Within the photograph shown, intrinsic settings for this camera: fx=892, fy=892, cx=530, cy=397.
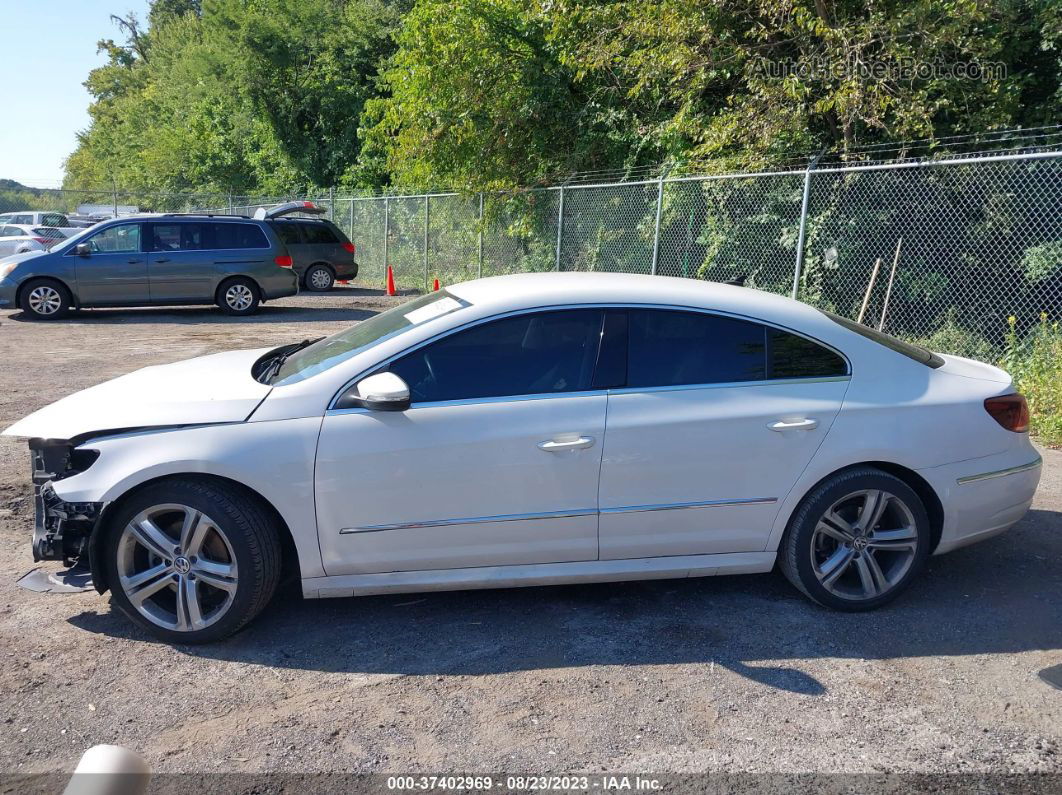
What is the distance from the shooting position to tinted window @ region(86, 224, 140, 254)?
1538 centimetres

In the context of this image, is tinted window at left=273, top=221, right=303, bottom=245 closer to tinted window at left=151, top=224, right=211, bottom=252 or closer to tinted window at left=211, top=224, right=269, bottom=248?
tinted window at left=211, top=224, right=269, bottom=248

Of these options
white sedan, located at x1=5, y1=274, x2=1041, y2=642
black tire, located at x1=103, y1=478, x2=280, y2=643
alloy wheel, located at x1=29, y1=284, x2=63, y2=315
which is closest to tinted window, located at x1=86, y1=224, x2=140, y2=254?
alloy wheel, located at x1=29, y1=284, x2=63, y2=315

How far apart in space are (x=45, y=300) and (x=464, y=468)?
14.2 m

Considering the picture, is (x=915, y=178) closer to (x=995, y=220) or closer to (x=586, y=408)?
(x=995, y=220)

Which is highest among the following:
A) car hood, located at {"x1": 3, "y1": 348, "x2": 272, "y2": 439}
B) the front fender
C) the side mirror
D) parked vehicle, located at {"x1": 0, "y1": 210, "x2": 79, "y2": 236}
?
parked vehicle, located at {"x1": 0, "y1": 210, "x2": 79, "y2": 236}

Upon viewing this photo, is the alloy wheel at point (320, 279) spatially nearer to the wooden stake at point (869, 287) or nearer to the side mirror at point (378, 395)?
→ the wooden stake at point (869, 287)

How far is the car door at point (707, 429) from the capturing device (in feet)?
13.1

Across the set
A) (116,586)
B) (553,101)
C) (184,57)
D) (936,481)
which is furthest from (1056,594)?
(184,57)

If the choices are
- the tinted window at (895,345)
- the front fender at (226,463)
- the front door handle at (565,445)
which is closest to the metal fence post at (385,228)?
the tinted window at (895,345)

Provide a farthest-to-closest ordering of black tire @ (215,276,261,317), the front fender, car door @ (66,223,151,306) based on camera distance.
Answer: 1. black tire @ (215,276,261,317)
2. car door @ (66,223,151,306)
3. the front fender

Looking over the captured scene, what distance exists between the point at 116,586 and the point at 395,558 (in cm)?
120

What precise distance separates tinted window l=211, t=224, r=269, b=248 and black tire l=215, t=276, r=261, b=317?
0.63 m

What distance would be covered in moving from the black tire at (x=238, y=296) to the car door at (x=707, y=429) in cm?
1383

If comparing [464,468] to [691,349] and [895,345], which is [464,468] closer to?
[691,349]
